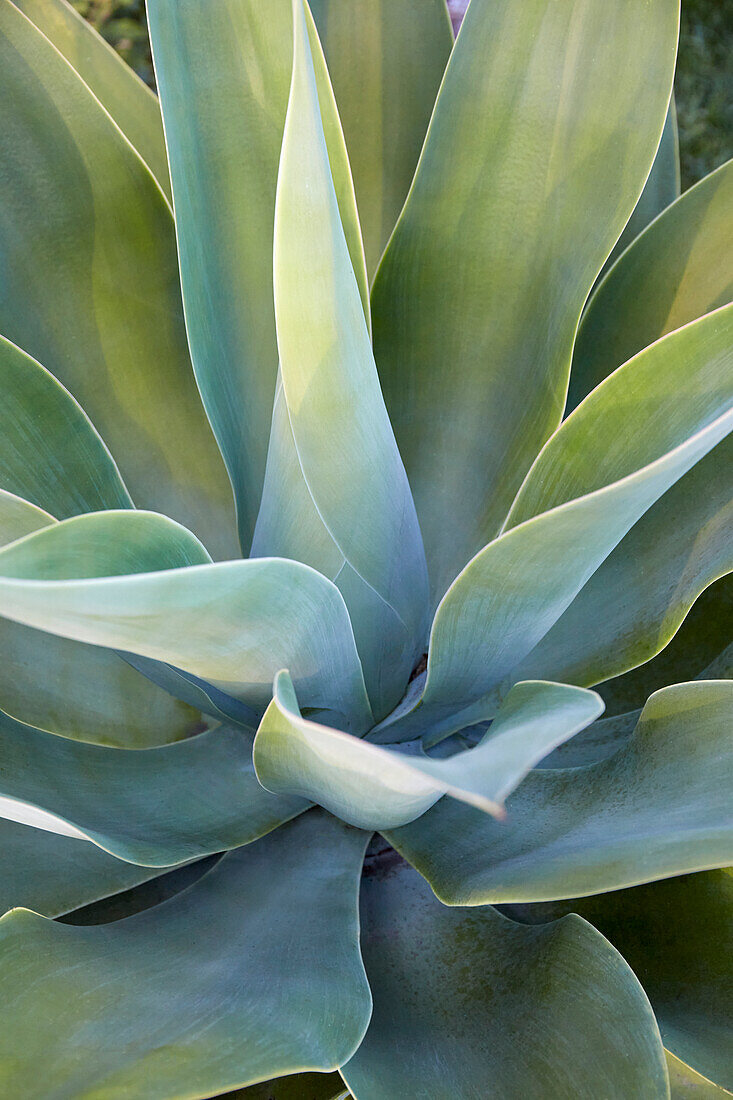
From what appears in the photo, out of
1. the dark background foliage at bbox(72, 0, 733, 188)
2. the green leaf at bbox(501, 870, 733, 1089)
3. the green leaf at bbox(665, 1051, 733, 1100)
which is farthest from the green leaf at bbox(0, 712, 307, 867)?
the dark background foliage at bbox(72, 0, 733, 188)

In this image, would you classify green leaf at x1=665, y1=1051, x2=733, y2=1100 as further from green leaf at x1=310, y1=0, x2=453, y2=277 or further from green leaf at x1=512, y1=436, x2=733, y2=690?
green leaf at x1=310, y1=0, x2=453, y2=277

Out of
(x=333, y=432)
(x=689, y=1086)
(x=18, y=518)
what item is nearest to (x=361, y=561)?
(x=333, y=432)

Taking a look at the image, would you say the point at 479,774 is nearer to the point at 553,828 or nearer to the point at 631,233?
the point at 553,828

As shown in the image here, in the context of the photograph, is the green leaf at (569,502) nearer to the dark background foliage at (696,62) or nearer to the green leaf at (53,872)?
the green leaf at (53,872)

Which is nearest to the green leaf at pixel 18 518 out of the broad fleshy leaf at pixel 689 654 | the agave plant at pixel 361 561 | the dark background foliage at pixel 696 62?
the agave plant at pixel 361 561

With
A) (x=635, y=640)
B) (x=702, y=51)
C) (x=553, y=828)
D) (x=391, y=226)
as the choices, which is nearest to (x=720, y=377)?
(x=635, y=640)

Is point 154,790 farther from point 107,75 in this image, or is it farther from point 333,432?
point 107,75

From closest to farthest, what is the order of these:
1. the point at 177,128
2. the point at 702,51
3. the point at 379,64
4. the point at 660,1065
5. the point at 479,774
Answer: the point at 479,774 → the point at 660,1065 → the point at 177,128 → the point at 379,64 → the point at 702,51
